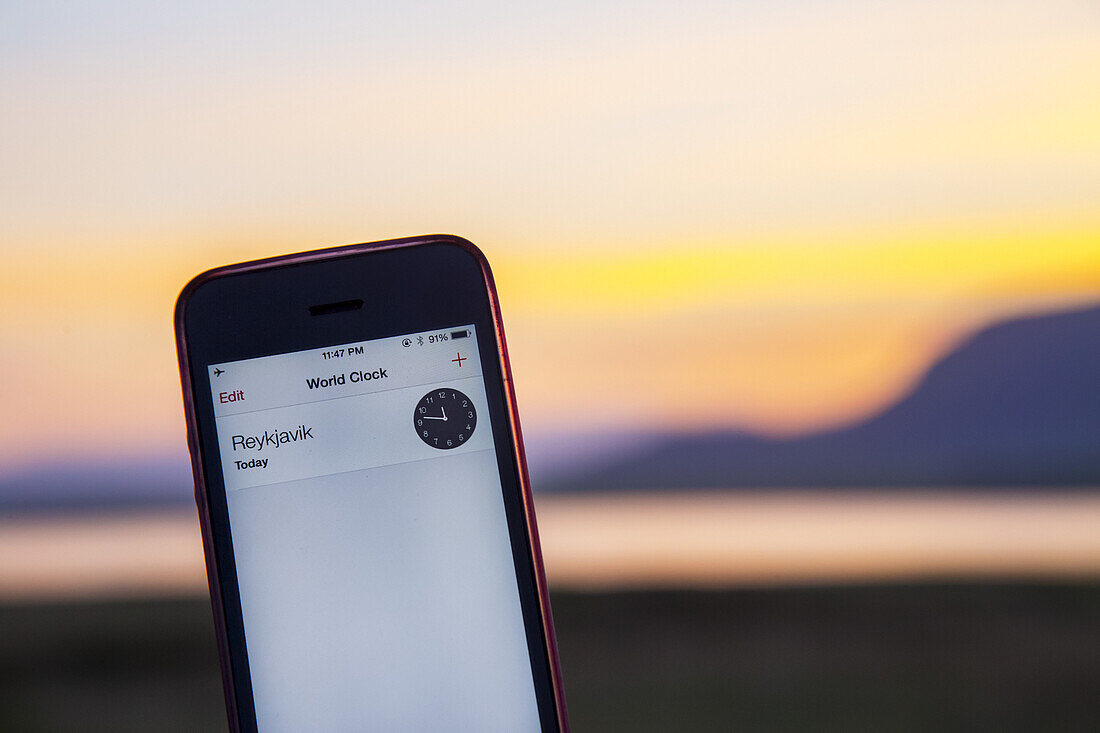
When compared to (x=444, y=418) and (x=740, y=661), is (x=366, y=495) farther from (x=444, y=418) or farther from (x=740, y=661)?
(x=740, y=661)

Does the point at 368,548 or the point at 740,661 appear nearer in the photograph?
the point at 368,548

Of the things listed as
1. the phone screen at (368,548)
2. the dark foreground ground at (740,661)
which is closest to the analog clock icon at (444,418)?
the phone screen at (368,548)

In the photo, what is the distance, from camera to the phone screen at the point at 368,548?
1.42ft

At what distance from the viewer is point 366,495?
0.44 metres

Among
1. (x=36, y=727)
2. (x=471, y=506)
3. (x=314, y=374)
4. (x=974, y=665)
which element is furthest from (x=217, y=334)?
(x=974, y=665)

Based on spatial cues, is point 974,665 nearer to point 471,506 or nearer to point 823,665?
point 823,665

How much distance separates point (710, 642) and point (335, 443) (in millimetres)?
1976

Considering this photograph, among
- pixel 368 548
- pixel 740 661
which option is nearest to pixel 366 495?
pixel 368 548

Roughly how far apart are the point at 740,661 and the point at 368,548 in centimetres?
183

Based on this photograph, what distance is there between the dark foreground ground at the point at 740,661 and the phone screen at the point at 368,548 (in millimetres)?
1206

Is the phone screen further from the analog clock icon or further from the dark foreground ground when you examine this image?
the dark foreground ground

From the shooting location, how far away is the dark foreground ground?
1.66 meters

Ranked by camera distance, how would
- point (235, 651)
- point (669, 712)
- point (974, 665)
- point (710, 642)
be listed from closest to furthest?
point (235, 651), point (669, 712), point (974, 665), point (710, 642)

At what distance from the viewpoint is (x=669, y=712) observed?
1.67 meters
